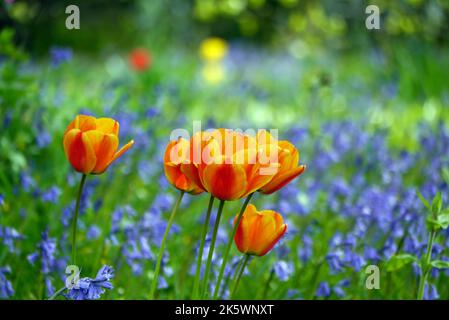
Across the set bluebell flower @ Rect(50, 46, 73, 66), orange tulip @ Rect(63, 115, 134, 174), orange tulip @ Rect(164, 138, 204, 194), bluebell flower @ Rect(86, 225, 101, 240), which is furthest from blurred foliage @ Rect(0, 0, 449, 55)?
orange tulip @ Rect(164, 138, 204, 194)

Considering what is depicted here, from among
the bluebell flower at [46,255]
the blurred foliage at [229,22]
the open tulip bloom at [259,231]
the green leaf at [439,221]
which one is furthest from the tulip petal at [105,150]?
the blurred foliage at [229,22]

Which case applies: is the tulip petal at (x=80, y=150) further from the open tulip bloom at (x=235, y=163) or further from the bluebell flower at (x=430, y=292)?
the bluebell flower at (x=430, y=292)

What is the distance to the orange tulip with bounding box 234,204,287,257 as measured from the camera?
3.83 feet

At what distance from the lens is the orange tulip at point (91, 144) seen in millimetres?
1159

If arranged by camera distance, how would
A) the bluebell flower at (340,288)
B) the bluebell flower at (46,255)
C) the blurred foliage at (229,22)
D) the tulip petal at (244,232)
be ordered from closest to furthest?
the tulip petal at (244,232) < the bluebell flower at (46,255) < the bluebell flower at (340,288) < the blurred foliage at (229,22)

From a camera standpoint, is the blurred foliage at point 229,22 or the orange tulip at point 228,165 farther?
the blurred foliage at point 229,22

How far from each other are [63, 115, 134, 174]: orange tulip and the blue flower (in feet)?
0.66

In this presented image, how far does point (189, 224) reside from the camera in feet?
7.53

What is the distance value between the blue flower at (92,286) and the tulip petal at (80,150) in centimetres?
20

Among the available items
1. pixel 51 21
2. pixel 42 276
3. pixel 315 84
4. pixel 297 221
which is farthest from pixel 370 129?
pixel 51 21

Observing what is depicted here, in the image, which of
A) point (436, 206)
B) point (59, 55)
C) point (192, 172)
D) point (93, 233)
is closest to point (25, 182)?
point (93, 233)

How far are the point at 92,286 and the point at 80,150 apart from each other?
26 centimetres

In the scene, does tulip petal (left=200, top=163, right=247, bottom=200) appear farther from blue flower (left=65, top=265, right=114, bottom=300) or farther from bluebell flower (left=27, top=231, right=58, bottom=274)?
bluebell flower (left=27, top=231, right=58, bottom=274)

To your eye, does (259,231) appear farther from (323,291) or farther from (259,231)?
(323,291)
